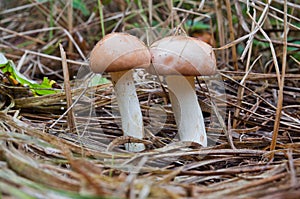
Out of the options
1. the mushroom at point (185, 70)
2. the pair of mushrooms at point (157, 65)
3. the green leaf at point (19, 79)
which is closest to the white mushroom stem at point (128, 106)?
the pair of mushrooms at point (157, 65)

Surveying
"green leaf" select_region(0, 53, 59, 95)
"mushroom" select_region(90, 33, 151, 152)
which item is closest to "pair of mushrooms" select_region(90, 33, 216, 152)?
"mushroom" select_region(90, 33, 151, 152)

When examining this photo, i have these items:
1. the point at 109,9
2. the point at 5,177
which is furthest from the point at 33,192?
the point at 109,9

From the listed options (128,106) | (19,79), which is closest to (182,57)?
(128,106)

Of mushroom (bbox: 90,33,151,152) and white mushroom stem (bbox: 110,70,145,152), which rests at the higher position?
mushroom (bbox: 90,33,151,152)

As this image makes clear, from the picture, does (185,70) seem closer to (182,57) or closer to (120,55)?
(182,57)

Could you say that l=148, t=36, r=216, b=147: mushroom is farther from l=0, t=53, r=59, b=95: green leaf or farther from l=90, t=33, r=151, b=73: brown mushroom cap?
l=0, t=53, r=59, b=95: green leaf

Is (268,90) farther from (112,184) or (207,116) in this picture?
(112,184)

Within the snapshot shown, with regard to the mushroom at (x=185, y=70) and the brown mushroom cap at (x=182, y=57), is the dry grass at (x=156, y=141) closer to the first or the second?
the mushroom at (x=185, y=70)
